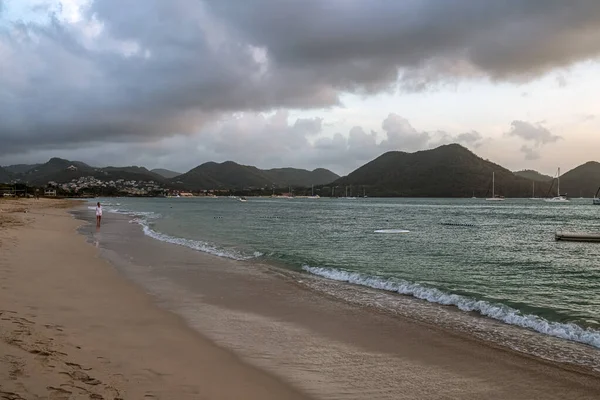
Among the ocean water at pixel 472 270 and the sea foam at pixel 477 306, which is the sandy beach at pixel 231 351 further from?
the ocean water at pixel 472 270

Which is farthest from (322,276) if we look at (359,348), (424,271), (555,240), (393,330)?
(555,240)

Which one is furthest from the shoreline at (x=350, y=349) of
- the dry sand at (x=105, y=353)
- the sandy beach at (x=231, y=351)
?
the dry sand at (x=105, y=353)

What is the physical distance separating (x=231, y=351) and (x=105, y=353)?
211cm

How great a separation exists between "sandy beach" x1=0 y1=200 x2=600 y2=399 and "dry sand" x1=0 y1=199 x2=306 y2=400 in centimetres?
2

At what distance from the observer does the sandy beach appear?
19.6ft

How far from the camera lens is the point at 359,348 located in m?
8.47

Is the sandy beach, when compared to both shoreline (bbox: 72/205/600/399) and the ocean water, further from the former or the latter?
the ocean water

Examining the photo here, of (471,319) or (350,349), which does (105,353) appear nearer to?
(350,349)

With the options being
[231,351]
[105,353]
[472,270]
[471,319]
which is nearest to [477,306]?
[471,319]

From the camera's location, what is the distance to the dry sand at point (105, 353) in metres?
5.44

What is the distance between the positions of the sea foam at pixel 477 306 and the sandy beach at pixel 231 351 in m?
2.31

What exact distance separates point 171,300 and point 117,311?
2.08 m

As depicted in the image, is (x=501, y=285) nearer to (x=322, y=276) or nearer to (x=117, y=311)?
(x=322, y=276)

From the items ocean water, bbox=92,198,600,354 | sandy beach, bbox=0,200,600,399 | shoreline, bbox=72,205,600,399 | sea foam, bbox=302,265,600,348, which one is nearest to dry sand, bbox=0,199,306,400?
sandy beach, bbox=0,200,600,399
